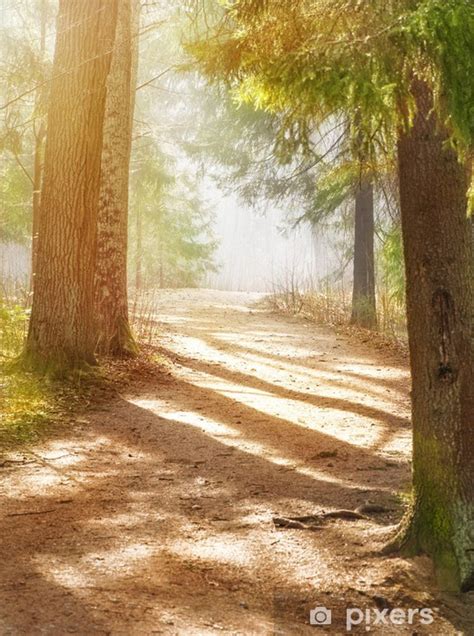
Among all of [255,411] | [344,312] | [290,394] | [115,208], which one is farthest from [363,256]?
[255,411]

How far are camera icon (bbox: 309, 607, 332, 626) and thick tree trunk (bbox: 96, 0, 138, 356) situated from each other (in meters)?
6.88

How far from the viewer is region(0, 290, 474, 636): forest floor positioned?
3.52 meters

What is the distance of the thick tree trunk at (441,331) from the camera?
3961 mm

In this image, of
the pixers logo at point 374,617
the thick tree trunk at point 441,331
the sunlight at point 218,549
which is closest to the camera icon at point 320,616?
the pixers logo at point 374,617

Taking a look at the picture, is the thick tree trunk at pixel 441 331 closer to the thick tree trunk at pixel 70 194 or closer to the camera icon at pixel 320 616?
the camera icon at pixel 320 616

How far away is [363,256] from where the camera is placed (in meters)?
16.3

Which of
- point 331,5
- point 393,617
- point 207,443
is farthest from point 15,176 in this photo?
point 393,617

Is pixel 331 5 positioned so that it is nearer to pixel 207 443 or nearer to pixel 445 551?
pixel 445 551

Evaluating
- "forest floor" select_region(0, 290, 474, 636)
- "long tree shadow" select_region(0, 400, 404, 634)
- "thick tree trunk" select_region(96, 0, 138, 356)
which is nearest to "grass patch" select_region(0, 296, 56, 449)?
"forest floor" select_region(0, 290, 474, 636)

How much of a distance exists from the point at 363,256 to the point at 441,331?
12.5m

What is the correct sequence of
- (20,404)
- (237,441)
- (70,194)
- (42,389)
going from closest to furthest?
(237,441) < (20,404) < (42,389) < (70,194)

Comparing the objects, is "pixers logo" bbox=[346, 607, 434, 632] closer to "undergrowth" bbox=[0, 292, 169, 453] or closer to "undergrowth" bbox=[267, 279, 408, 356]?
"undergrowth" bbox=[0, 292, 169, 453]

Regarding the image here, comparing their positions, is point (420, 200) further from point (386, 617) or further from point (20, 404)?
point (20, 404)

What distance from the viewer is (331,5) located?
4254 mm
